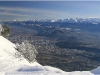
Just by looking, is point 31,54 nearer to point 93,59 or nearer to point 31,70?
point 31,70

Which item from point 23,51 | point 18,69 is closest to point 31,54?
point 23,51

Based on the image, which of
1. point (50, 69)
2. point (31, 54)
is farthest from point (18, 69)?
point (31, 54)

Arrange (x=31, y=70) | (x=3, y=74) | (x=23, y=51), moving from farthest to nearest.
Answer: (x=23, y=51)
(x=31, y=70)
(x=3, y=74)

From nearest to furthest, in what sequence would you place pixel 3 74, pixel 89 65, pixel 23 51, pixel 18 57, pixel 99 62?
1. pixel 3 74
2. pixel 18 57
3. pixel 23 51
4. pixel 89 65
5. pixel 99 62

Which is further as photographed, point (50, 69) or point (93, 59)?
point (93, 59)

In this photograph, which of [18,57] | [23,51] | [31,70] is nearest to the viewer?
[31,70]

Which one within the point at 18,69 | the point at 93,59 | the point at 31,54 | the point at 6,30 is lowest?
the point at 93,59

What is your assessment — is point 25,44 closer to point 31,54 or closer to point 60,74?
point 31,54

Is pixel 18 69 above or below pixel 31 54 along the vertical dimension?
above

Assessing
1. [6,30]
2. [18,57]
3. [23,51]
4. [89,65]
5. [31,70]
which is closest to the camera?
[31,70]
